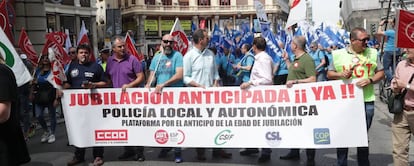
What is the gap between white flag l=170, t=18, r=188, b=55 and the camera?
8.07 m

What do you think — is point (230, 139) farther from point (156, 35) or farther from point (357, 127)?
point (156, 35)

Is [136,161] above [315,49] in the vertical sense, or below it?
below

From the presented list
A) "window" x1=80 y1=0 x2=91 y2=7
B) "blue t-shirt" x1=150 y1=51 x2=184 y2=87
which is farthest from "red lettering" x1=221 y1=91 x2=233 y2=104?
"window" x1=80 y1=0 x2=91 y2=7

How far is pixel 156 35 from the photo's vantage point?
232 ft

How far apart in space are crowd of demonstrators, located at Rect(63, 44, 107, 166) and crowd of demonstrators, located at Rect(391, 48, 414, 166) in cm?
394

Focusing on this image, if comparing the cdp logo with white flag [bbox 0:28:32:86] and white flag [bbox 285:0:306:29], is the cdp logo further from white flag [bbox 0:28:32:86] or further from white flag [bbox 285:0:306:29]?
white flag [bbox 285:0:306:29]

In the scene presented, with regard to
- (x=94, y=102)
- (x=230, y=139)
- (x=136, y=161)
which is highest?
(x=94, y=102)

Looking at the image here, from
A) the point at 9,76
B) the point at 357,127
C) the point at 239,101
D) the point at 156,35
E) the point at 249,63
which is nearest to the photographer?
the point at 9,76

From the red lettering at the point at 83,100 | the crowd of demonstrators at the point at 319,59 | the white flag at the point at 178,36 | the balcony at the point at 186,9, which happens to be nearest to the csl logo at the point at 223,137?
the red lettering at the point at 83,100

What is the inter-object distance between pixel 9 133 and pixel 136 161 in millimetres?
3318

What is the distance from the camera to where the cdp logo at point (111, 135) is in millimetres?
6680

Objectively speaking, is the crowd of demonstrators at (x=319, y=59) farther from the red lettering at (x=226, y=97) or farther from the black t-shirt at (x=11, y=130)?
the black t-shirt at (x=11, y=130)

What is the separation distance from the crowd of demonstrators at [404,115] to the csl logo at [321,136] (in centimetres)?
87

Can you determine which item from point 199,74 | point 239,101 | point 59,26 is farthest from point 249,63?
point 59,26
